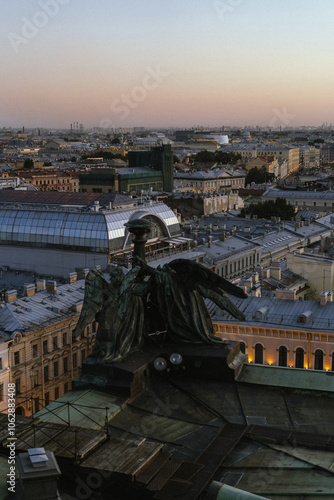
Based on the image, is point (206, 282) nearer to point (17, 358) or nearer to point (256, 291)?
point (17, 358)

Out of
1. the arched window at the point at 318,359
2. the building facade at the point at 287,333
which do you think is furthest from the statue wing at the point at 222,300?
the arched window at the point at 318,359

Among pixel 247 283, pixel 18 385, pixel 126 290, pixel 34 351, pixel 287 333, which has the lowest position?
pixel 18 385

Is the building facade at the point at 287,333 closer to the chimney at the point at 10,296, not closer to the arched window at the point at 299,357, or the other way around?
the arched window at the point at 299,357

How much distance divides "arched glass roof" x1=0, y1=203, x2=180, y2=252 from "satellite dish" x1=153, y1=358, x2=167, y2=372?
84.4 feet

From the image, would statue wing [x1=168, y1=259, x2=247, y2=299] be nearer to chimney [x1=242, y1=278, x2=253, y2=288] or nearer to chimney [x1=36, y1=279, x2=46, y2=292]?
chimney [x1=36, y1=279, x2=46, y2=292]

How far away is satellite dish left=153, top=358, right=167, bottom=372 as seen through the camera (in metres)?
14.0

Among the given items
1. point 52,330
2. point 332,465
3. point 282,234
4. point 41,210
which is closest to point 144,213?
point 41,210

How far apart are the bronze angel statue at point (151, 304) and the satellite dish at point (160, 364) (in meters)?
0.53

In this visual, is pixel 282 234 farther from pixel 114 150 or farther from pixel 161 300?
pixel 114 150

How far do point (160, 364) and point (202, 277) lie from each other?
1.87m

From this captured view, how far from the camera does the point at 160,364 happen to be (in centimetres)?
1405

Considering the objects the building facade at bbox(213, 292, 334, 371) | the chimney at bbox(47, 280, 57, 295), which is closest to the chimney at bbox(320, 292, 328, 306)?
the building facade at bbox(213, 292, 334, 371)

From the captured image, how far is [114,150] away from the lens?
198m

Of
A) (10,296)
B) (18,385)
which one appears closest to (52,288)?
(10,296)
